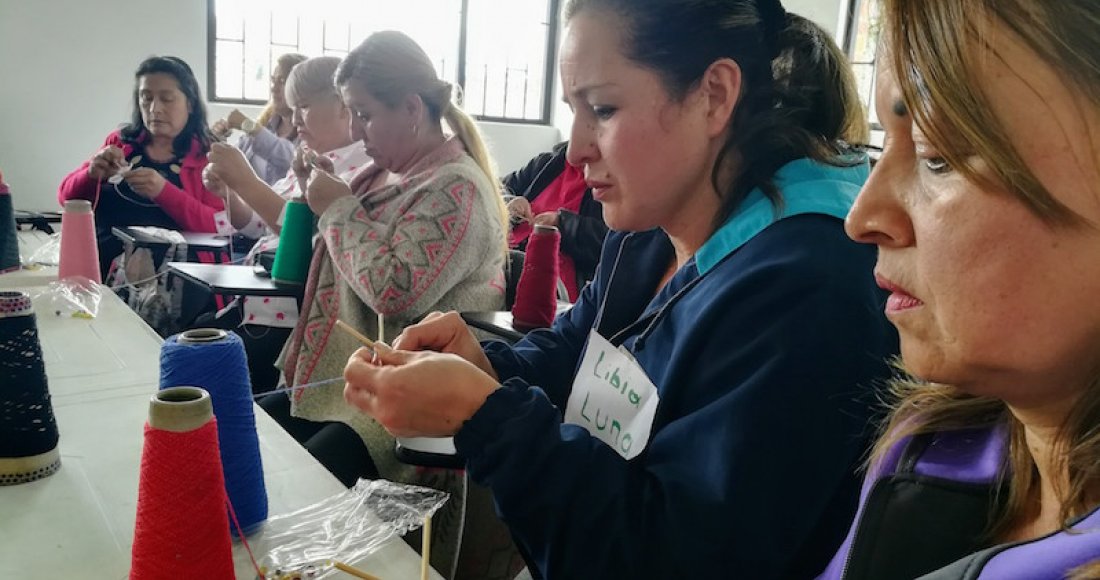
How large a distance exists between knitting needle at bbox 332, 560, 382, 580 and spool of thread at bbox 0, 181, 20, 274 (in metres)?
1.86

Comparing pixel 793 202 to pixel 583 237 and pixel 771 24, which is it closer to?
pixel 771 24

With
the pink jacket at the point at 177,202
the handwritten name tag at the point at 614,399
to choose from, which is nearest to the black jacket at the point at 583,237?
the pink jacket at the point at 177,202

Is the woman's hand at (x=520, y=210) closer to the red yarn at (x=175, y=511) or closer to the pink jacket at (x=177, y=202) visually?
the pink jacket at (x=177, y=202)

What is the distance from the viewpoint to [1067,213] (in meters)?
0.43

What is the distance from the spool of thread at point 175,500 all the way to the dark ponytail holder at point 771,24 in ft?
2.70

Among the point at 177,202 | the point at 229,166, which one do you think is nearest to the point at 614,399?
the point at 229,166

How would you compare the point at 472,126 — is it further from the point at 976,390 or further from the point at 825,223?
the point at 976,390

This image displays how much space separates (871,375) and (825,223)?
0.60 feet

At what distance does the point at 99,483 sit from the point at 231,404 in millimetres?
261

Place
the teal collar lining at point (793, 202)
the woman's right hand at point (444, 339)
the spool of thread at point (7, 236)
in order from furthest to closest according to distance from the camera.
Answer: the spool of thread at point (7, 236)
the woman's right hand at point (444, 339)
the teal collar lining at point (793, 202)

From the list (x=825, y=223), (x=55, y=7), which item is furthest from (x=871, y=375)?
(x=55, y=7)

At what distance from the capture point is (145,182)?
2992 mm

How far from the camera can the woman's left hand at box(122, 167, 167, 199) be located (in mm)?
2982

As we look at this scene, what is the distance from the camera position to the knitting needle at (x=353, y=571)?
0.77 meters
